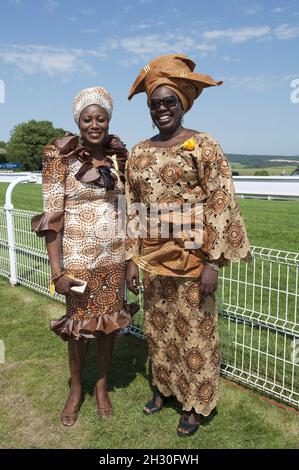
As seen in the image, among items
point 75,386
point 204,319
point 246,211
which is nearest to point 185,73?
point 204,319

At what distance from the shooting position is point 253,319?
3570mm

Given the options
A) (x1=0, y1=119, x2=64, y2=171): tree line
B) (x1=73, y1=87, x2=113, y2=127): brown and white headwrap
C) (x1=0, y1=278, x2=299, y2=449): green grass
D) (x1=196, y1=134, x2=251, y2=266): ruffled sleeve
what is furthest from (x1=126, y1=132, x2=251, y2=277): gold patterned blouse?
(x1=0, y1=119, x2=64, y2=171): tree line

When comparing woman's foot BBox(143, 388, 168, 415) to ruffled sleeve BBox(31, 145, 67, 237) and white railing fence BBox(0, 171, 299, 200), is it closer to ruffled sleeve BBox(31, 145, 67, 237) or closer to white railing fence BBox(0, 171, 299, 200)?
ruffled sleeve BBox(31, 145, 67, 237)

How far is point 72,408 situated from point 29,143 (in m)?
70.2

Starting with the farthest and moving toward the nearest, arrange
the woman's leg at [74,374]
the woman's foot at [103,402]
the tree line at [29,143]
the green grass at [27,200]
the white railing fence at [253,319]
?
the tree line at [29,143] < the green grass at [27,200] < the white railing fence at [253,319] < the woman's foot at [103,402] < the woman's leg at [74,374]

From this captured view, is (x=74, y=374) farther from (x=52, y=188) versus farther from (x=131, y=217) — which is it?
(x=52, y=188)

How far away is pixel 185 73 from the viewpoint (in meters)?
2.54

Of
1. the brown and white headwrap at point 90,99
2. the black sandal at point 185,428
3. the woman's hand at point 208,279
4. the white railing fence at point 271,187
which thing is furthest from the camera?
the white railing fence at point 271,187

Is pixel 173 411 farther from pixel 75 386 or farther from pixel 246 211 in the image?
pixel 246 211

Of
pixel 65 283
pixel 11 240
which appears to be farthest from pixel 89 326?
pixel 11 240

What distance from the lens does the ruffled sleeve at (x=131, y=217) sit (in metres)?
2.86

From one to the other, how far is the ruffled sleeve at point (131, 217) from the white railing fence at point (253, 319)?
1.00 meters

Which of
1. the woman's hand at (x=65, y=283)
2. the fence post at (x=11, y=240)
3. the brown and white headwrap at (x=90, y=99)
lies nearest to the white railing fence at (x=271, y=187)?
the fence post at (x=11, y=240)

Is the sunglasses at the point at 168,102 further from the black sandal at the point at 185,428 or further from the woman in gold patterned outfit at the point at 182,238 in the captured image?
the black sandal at the point at 185,428
